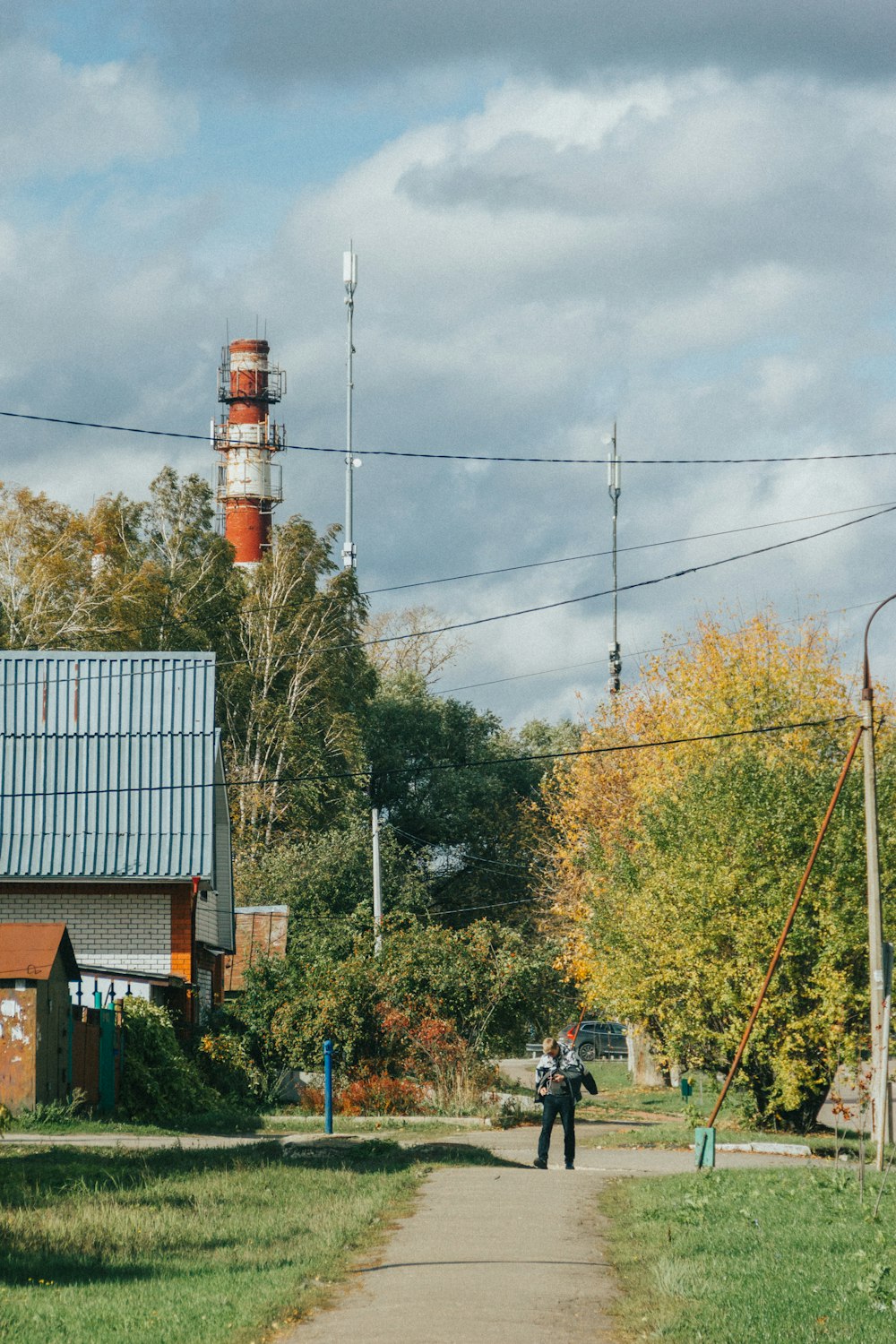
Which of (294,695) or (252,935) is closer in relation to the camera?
(252,935)

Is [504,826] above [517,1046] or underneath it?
above

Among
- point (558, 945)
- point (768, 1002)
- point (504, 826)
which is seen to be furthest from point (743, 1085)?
point (504, 826)

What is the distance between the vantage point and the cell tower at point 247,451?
63.5 metres

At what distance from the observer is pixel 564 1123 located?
61.5 ft

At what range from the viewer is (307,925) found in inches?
1714

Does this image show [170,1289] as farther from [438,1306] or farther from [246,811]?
[246,811]

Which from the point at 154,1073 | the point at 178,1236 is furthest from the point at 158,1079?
the point at 178,1236

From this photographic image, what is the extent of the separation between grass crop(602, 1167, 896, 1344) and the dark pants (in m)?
2.21

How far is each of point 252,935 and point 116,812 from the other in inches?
350

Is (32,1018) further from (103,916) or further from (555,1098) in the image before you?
(555,1098)

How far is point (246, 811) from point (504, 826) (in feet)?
40.3

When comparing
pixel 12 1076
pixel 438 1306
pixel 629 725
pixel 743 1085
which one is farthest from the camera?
pixel 629 725

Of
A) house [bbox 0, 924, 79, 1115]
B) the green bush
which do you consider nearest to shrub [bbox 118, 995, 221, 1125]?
the green bush

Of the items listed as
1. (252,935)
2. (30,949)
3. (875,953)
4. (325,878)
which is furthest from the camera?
(325,878)
